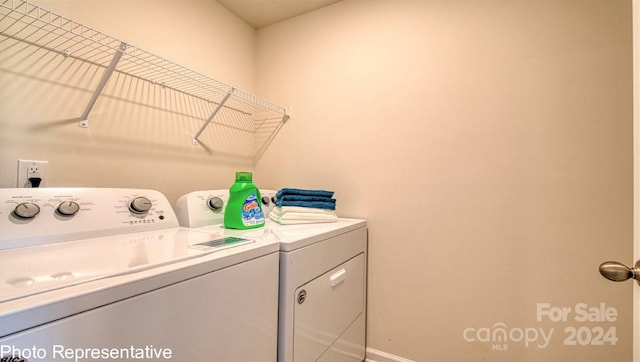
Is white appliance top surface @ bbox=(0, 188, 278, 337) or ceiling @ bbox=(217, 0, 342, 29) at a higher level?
ceiling @ bbox=(217, 0, 342, 29)

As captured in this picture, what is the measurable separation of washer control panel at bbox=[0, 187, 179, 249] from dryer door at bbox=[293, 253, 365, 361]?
2.15 feet

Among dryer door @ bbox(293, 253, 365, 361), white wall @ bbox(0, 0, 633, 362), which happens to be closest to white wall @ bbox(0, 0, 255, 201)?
white wall @ bbox(0, 0, 633, 362)

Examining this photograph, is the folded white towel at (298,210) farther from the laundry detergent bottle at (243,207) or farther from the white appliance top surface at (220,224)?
the laundry detergent bottle at (243,207)

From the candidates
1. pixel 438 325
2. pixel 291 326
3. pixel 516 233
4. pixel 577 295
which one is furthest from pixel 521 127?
pixel 291 326

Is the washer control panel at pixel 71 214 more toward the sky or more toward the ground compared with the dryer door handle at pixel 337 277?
more toward the sky

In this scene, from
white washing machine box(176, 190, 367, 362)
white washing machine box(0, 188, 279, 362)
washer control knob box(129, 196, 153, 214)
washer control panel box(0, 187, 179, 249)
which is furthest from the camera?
Result: washer control knob box(129, 196, 153, 214)

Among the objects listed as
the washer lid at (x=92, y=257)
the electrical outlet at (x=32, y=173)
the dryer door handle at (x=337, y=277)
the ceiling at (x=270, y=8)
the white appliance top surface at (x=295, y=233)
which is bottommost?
the dryer door handle at (x=337, y=277)

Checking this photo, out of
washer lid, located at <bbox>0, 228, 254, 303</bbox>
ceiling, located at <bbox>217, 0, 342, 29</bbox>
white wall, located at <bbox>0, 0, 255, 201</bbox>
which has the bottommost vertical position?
washer lid, located at <bbox>0, 228, 254, 303</bbox>

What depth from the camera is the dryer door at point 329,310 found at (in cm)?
103

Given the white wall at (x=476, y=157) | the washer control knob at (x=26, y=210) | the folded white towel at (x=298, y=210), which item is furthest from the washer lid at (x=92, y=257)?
the white wall at (x=476, y=157)

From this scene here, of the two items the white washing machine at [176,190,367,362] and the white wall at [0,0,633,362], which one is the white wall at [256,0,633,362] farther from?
the white washing machine at [176,190,367,362]

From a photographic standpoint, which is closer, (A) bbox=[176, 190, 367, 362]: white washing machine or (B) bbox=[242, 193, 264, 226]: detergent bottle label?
(A) bbox=[176, 190, 367, 362]: white washing machine

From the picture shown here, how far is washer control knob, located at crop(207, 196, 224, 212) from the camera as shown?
52.6 inches

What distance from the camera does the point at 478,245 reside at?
1.35 m
